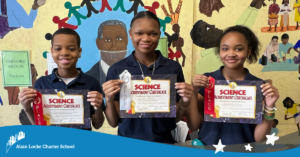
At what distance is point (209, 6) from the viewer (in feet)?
7.11

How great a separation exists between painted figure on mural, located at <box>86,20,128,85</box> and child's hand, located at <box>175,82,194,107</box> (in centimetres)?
109

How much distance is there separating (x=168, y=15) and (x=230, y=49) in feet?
3.34

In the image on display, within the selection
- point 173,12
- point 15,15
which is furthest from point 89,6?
point 173,12

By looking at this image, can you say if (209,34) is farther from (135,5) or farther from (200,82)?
(200,82)

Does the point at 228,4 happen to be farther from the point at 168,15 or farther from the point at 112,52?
the point at 112,52

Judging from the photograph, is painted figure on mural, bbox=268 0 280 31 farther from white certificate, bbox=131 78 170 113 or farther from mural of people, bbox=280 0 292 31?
white certificate, bbox=131 78 170 113

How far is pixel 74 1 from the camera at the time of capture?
214 cm

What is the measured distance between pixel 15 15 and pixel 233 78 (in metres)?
2.37

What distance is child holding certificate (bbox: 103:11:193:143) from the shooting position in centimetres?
134

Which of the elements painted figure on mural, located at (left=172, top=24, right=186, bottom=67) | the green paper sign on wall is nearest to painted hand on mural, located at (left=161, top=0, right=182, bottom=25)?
painted figure on mural, located at (left=172, top=24, right=186, bottom=67)

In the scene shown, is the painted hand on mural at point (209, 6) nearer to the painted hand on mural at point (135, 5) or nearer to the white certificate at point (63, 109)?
the painted hand on mural at point (135, 5)

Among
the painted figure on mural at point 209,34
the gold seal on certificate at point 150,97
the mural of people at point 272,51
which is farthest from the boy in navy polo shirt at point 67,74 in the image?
the mural of people at point 272,51

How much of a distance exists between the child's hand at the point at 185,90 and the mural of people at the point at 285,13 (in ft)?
5.68

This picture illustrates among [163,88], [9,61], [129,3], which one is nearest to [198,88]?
[163,88]
